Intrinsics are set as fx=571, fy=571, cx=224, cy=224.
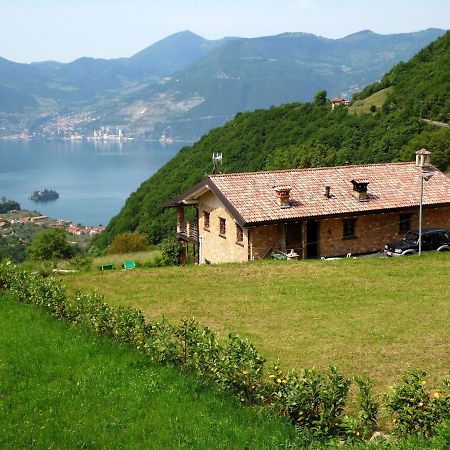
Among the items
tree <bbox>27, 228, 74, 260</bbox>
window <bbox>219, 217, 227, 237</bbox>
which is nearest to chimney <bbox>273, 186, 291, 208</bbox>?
window <bbox>219, 217, 227, 237</bbox>

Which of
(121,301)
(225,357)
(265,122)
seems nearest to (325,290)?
(121,301)

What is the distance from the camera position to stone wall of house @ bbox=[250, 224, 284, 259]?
25.4 metres

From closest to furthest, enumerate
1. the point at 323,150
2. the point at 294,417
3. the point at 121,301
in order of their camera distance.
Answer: the point at 294,417
the point at 121,301
the point at 323,150

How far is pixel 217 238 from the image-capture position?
28359 millimetres

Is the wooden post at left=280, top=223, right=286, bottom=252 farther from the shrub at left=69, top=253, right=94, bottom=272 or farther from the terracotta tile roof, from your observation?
the shrub at left=69, top=253, right=94, bottom=272

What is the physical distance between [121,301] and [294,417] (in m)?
10.7

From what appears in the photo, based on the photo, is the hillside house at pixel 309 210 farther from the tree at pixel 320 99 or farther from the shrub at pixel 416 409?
the tree at pixel 320 99

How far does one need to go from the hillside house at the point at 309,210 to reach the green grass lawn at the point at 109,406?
14.4 m

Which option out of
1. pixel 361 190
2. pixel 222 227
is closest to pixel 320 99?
pixel 361 190

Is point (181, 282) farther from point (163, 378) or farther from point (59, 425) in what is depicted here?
point (59, 425)

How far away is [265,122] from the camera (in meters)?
84.2

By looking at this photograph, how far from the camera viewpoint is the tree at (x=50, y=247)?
39.1 meters

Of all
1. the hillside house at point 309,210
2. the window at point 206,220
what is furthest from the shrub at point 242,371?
the window at point 206,220

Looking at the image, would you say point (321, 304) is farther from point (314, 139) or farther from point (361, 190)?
point (314, 139)
